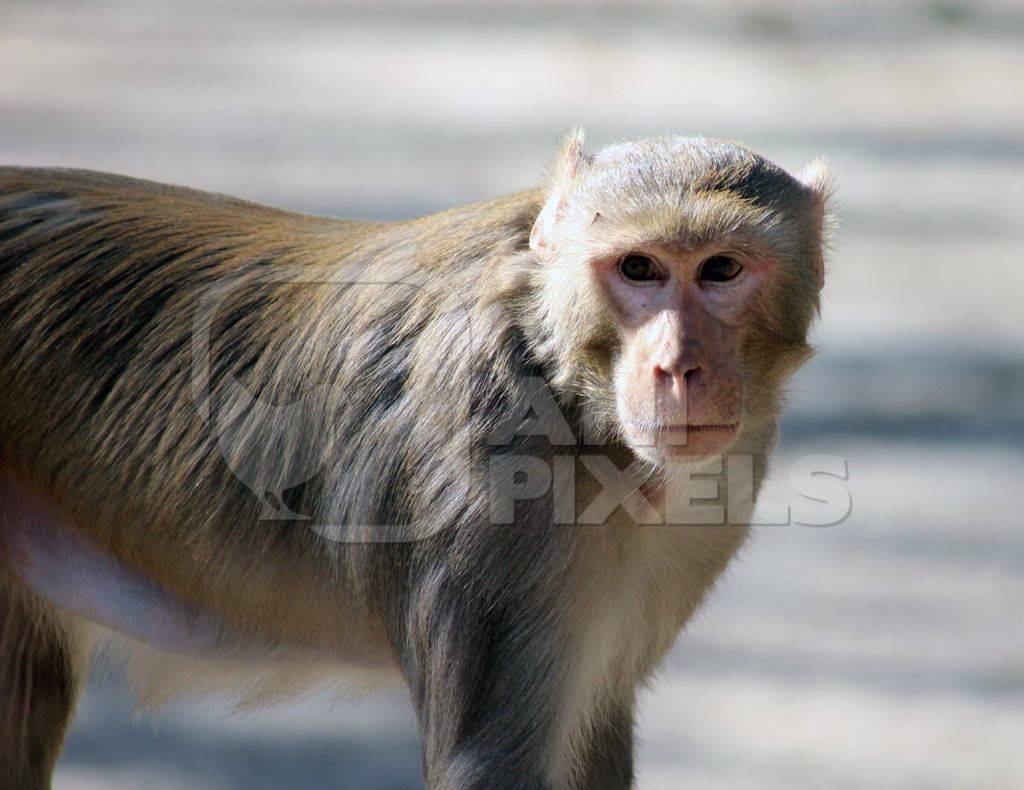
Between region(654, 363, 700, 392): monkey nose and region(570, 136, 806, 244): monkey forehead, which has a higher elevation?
region(570, 136, 806, 244): monkey forehead

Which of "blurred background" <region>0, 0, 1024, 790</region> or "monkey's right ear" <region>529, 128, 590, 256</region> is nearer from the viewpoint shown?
"monkey's right ear" <region>529, 128, 590, 256</region>

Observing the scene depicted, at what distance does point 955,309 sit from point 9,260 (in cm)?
426

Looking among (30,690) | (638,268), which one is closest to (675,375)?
(638,268)

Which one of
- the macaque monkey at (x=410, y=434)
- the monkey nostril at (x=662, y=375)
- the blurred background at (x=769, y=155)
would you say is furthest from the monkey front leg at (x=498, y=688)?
the blurred background at (x=769, y=155)

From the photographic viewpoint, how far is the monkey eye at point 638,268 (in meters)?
3.33

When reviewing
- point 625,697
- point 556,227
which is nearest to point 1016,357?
point 625,697

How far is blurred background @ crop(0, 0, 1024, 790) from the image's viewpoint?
20.1 ft

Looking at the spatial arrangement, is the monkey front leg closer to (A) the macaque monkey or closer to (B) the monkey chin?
(A) the macaque monkey

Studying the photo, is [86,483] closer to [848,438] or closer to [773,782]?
[773,782]

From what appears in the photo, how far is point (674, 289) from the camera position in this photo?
327cm

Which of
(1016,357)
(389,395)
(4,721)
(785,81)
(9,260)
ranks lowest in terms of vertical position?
(4,721)

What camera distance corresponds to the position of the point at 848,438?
6.59 metres

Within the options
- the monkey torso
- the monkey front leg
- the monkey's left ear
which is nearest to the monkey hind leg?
the monkey torso

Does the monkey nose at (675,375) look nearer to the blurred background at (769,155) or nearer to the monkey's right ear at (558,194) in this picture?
the monkey's right ear at (558,194)
